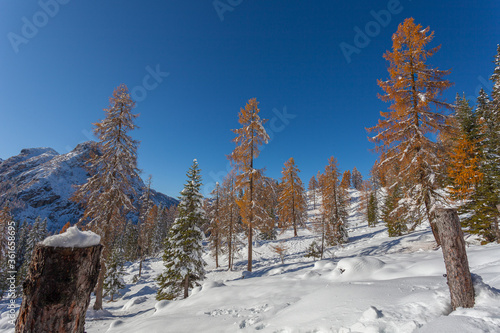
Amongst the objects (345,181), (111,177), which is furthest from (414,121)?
(345,181)

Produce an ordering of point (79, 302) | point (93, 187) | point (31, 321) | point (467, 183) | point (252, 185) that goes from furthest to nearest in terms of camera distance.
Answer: point (252, 185)
point (467, 183)
point (93, 187)
point (79, 302)
point (31, 321)

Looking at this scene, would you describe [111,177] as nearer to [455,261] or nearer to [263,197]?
[263,197]

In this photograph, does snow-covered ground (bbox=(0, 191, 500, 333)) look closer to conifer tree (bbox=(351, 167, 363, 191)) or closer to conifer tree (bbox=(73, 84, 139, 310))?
conifer tree (bbox=(73, 84, 139, 310))

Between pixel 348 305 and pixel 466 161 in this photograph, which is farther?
pixel 466 161

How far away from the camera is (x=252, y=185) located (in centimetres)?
1573

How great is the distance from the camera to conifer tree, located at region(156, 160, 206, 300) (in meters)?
15.0

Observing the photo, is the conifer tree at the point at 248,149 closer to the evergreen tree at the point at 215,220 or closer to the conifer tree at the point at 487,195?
the evergreen tree at the point at 215,220

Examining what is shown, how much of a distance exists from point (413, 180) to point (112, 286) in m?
32.5

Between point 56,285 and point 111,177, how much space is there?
12.1 meters

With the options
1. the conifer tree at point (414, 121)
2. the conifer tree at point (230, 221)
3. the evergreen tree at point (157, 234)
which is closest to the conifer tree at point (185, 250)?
the conifer tree at point (230, 221)

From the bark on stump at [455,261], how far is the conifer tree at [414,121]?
8.52 meters

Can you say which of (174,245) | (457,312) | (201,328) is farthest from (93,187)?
(457,312)

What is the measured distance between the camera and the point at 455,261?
3.99m

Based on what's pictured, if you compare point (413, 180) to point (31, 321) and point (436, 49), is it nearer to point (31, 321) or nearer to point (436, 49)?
point (436, 49)
